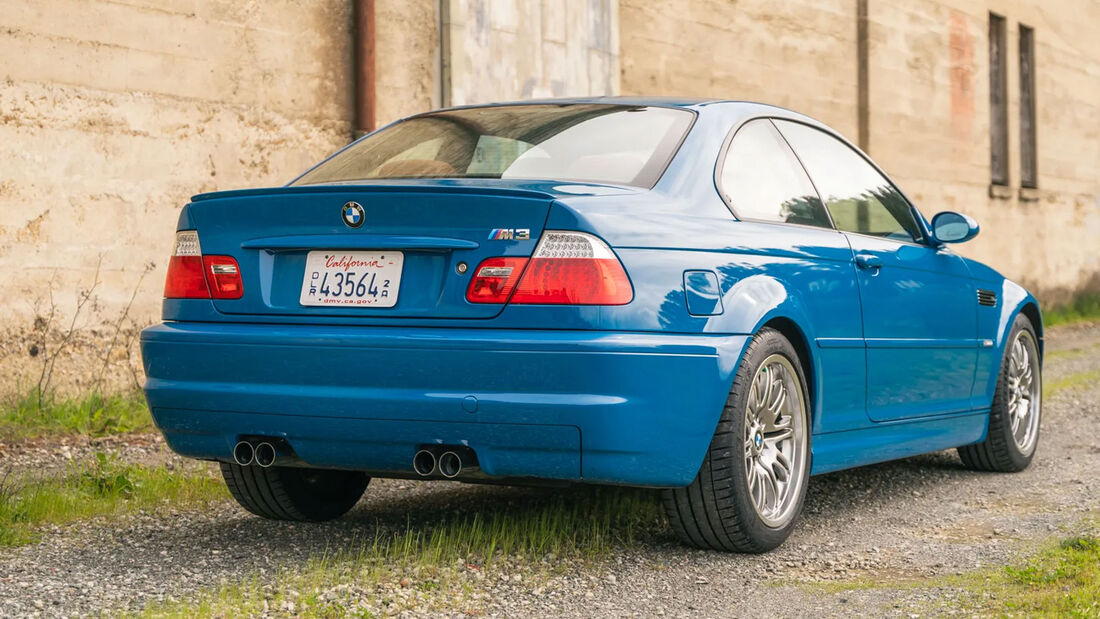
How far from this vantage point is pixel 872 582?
4281mm

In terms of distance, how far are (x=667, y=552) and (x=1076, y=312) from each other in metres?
16.5

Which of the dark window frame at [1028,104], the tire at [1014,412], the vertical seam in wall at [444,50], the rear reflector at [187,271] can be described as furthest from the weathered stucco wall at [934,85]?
the rear reflector at [187,271]

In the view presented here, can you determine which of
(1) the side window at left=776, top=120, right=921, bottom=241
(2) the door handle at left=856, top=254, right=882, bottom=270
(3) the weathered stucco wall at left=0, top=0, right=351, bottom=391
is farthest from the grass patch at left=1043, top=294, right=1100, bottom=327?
(2) the door handle at left=856, top=254, right=882, bottom=270

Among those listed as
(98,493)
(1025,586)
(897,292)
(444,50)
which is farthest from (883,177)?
(444,50)

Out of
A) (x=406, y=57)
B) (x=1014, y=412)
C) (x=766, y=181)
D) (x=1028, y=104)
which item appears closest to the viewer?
(x=766, y=181)

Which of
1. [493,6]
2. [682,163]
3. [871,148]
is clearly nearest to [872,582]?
[682,163]

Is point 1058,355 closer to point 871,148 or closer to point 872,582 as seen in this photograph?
point 871,148

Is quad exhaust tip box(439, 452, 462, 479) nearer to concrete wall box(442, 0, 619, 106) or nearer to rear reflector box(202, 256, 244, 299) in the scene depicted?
rear reflector box(202, 256, 244, 299)

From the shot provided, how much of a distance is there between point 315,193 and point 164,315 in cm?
72

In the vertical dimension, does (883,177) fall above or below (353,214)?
above

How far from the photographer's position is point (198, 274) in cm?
452

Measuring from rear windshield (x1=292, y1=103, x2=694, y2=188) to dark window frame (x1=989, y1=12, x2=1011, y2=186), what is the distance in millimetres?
15369

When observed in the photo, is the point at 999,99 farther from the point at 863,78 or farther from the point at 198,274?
the point at 198,274

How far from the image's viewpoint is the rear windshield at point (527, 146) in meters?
4.57
